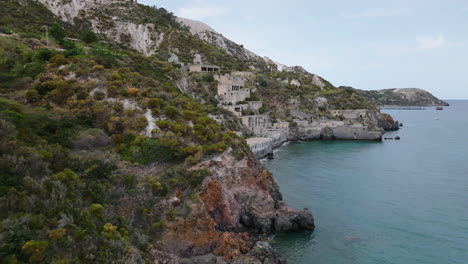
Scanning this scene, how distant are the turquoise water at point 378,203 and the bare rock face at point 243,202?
4.28ft

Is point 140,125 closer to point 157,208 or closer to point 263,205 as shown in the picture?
point 157,208

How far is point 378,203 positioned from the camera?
1385 inches

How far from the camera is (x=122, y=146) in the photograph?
83.6 ft

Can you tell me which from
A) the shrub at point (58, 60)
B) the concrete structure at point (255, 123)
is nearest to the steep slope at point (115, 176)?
the shrub at point (58, 60)

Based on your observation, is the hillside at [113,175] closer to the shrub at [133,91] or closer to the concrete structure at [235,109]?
the shrub at [133,91]

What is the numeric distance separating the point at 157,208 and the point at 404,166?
43642 millimetres

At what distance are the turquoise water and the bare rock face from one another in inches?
51.4

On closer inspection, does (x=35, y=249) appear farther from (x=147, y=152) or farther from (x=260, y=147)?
(x=260, y=147)

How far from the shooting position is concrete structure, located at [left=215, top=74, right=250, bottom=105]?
228 feet

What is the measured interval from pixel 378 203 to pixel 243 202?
16495 millimetres

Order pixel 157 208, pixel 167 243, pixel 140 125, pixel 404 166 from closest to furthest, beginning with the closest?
1. pixel 167 243
2. pixel 157 208
3. pixel 140 125
4. pixel 404 166

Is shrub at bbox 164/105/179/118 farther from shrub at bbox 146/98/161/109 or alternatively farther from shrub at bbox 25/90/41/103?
shrub at bbox 25/90/41/103

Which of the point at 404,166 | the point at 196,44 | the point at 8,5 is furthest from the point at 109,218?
the point at 196,44

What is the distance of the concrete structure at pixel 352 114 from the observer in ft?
298
